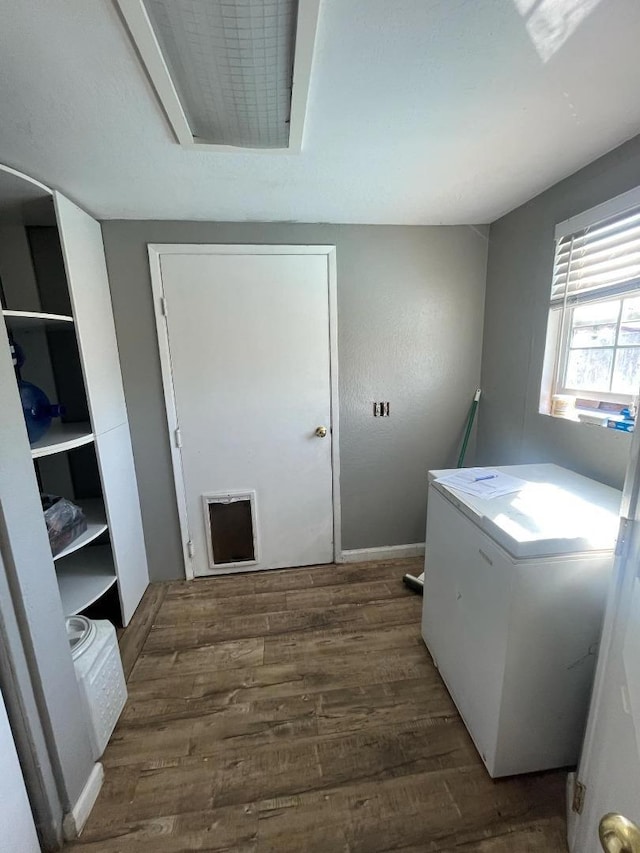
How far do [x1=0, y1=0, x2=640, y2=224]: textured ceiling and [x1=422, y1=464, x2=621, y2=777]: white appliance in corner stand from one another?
4.22ft

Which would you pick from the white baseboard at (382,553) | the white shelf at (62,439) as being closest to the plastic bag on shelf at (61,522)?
the white shelf at (62,439)

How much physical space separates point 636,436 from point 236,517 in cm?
204

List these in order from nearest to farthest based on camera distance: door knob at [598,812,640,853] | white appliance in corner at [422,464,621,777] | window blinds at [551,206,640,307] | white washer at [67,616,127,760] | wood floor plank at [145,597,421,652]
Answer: door knob at [598,812,640,853] < white appliance in corner at [422,464,621,777] < white washer at [67,616,127,760] < window blinds at [551,206,640,307] < wood floor plank at [145,597,421,652]

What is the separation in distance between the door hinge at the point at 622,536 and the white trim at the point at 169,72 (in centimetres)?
128

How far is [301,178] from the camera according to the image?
4.83 ft

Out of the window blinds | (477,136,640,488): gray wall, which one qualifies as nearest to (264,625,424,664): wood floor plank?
(477,136,640,488): gray wall

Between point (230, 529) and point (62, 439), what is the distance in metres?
1.10

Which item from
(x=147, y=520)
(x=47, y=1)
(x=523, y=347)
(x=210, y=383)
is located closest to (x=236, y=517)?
(x=147, y=520)

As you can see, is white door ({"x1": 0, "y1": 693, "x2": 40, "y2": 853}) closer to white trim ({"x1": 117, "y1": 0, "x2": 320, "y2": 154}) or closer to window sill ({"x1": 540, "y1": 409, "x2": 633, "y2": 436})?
white trim ({"x1": 117, "y1": 0, "x2": 320, "y2": 154})

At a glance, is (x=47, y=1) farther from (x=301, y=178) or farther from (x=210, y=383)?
(x=210, y=383)

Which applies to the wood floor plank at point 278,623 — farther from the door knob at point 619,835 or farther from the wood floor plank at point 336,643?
the door knob at point 619,835

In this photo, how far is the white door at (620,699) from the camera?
649 mm

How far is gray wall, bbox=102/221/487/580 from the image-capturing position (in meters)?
1.96

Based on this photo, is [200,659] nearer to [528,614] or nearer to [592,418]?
[528,614]
